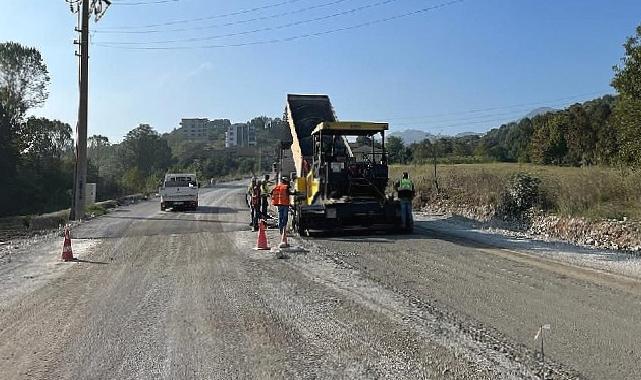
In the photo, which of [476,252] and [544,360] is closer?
[544,360]

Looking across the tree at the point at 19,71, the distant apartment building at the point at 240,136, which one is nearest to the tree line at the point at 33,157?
the tree at the point at 19,71

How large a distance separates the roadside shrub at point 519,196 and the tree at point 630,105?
2.75 metres

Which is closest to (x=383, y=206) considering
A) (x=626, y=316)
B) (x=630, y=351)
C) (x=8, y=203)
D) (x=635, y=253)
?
(x=635, y=253)

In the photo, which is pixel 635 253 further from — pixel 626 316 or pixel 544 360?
pixel 544 360

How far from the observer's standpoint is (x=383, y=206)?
17.0m

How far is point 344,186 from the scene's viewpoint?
17.4m

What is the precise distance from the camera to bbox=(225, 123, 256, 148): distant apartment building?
171 meters

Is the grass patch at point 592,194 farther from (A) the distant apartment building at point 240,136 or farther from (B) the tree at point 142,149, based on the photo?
(A) the distant apartment building at point 240,136

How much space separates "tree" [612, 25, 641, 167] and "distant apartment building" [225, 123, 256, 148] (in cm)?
15138

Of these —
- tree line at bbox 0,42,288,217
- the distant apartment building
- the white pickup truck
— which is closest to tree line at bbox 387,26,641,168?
the white pickup truck

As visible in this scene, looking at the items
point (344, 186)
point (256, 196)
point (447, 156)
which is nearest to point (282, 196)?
point (344, 186)

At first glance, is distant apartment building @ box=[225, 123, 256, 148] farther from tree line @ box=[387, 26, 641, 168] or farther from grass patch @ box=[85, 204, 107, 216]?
grass patch @ box=[85, 204, 107, 216]

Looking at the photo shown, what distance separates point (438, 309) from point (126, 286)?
205 inches

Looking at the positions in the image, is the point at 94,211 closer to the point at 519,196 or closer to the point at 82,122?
the point at 82,122
